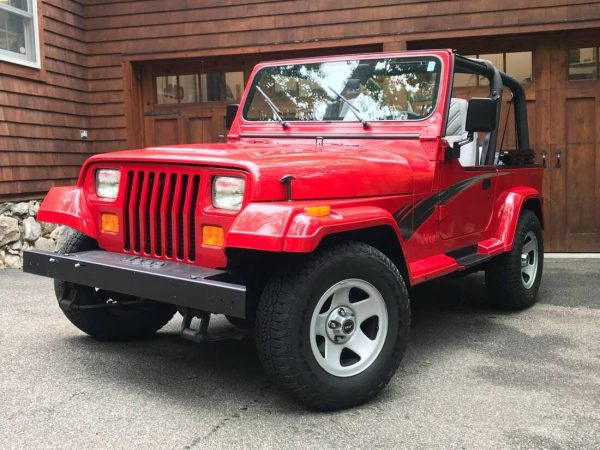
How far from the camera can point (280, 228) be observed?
8.20 feet

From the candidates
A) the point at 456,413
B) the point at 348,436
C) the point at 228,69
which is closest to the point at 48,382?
the point at 348,436

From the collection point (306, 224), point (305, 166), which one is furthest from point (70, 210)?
point (306, 224)

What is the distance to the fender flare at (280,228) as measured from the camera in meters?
2.47

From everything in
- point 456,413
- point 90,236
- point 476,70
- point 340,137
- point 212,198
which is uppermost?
point 476,70

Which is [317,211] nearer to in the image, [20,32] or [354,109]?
[354,109]

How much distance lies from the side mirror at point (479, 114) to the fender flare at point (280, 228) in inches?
54.2

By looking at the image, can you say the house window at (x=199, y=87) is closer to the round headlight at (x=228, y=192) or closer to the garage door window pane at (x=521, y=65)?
the garage door window pane at (x=521, y=65)

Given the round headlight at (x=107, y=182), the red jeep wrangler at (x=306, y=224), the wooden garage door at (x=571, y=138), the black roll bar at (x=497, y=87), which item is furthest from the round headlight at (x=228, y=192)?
the wooden garage door at (x=571, y=138)

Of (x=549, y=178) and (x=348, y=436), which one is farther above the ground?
(x=549, y=178)

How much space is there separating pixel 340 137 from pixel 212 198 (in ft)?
4.24

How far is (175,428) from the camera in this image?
2592 millimetres

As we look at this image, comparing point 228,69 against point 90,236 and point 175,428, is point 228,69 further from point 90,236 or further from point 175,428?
point 175,428

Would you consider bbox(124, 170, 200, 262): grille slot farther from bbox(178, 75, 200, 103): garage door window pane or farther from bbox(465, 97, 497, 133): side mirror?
bbox(178, 75, 200, 103): garage door window pane

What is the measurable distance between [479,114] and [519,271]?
4.80ft
